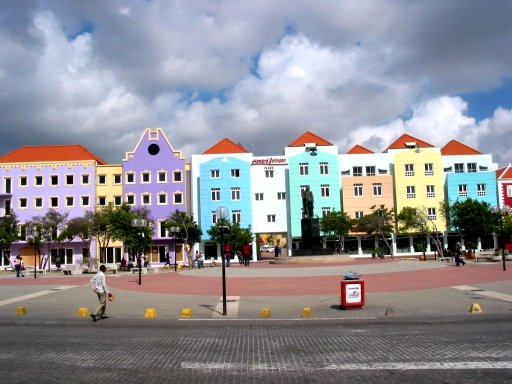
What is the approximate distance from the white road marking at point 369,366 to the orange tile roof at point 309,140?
59.3 metres

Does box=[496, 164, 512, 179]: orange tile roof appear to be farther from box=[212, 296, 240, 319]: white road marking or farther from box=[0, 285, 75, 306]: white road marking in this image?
box=[0, 285, 75, 306]: white road marking

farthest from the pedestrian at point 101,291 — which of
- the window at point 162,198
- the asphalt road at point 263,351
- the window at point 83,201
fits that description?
the window at point 83,201

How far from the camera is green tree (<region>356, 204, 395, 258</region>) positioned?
185ft

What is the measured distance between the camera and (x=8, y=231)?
5816 cm

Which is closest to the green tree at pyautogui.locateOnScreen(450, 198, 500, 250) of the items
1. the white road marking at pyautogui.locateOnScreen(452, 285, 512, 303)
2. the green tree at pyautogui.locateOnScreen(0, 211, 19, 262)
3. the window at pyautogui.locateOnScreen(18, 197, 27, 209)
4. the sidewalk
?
the sidewalk

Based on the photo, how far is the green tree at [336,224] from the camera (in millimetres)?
58500

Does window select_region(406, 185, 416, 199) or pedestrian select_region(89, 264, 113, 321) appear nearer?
pedestrian select_region(89, 264, 113, 321)

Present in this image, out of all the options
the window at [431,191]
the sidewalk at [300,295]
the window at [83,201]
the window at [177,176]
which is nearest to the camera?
the sidewalk at [300,295]

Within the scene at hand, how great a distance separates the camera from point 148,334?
495 inches

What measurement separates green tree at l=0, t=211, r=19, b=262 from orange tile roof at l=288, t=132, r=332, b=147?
36.3 meters

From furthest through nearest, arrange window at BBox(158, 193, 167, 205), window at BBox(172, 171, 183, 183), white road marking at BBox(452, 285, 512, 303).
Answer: window at BBox(172, 171, 183, 183) < window at BBox(158, 193, 167, 205) < white road marking at BBox(452, 285, 512, 303)

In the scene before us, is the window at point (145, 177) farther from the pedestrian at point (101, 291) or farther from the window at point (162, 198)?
the pedestrian at point (101, 291)

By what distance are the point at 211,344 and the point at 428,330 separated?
17.9 feet

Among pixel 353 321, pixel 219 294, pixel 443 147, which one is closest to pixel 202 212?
pixel 443 147
